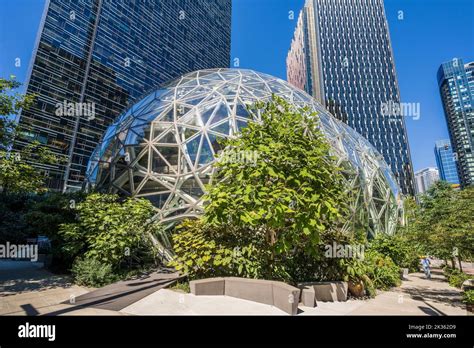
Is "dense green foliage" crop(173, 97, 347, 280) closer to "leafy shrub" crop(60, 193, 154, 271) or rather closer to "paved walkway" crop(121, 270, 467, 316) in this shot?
"paved walkway" crop(121, 270, 467, 316)

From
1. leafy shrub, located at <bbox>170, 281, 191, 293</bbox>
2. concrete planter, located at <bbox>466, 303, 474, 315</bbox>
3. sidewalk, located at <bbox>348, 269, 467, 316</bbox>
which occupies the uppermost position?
leafy shrub, located at <bbox>170, 281, 191, 293</bbox>

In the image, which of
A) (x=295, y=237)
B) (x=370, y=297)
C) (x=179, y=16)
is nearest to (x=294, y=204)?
(x=295, y=237)

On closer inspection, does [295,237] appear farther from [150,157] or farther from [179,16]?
[179,16]

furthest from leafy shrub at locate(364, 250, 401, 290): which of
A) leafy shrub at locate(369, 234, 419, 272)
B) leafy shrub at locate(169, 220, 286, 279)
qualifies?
leafy shrub at locate(169, 220, 286, 279)

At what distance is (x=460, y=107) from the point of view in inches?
4523

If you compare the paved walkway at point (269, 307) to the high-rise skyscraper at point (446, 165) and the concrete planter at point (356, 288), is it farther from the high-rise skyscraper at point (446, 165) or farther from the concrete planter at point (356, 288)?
the high-rise skyscraper at point (446, 165)

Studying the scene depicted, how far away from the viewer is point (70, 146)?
48.7 m

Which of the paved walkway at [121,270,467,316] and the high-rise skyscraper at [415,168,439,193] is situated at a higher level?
the high-rise skyscraper at [415,168,439,193]

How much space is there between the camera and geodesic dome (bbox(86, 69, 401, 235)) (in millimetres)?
13320

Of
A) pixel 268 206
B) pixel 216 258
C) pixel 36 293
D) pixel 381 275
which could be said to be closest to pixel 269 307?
pixel 216 258

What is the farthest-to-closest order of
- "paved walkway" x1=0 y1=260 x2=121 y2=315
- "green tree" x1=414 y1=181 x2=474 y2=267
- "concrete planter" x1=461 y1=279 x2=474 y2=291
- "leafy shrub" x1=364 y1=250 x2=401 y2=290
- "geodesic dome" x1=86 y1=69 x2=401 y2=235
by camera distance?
Result: "geodesic dome" x1=86 y1=69 x2=401 y2=235 → "leafy shrub" x1=364 y1=250 x2=401 y2=290 → "concrete planter" x1=461 y1=279 x2=474 y2=291 → "green tree" x1=414 y1=181 x2=474 y2=267 → "paved walkway" x1=0 y1=260 x2=121 y2=315

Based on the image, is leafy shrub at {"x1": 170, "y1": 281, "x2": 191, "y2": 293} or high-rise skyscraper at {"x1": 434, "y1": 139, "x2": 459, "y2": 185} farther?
high-rise skyscraper at {"x1": 434, "y1": 139, "x2": 459, "y2": 185}

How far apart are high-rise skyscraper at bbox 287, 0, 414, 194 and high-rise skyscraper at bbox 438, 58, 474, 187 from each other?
3545 cm
